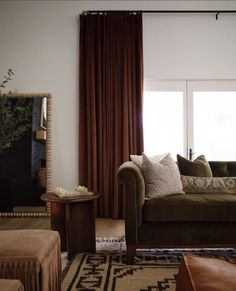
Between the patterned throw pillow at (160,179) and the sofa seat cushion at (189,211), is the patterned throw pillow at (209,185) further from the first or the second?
the sofa seat cushion at (189,211)

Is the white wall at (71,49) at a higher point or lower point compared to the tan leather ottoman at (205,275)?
higher

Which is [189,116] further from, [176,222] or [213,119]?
[176,222]

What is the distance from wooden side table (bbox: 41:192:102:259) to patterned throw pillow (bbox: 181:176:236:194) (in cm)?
86

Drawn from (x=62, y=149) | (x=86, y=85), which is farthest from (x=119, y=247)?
(x=86, y=85)

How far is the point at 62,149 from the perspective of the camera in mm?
4605

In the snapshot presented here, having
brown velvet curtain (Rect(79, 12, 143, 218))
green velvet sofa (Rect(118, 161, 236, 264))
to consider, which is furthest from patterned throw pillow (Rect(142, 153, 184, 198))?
brown velvet curtain (Rect(79, 12, 143, 218))

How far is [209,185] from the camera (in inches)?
120

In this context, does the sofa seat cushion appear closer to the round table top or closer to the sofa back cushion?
the round table top

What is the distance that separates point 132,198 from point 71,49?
2744mm

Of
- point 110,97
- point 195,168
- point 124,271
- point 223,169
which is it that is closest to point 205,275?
point 124,271

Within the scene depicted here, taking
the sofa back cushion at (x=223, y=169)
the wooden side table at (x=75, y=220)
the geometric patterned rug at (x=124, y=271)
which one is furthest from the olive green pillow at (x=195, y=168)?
the wooden side table at (x=75, y=220)

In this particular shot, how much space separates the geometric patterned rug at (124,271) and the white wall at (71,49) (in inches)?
79.3

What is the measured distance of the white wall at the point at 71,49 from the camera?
4574 millimetres

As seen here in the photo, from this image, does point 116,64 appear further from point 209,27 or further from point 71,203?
point 71,203
